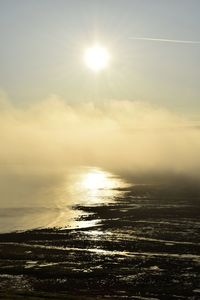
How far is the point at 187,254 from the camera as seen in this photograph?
59812 millimetres

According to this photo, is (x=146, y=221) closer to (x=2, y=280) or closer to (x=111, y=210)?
(x=111, y=210)

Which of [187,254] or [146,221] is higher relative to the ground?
[146,221]

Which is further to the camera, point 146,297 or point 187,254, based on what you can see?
point 187,254

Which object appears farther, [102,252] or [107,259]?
[102,252]

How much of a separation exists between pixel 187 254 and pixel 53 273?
17.9m

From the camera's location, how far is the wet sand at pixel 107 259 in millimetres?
44906

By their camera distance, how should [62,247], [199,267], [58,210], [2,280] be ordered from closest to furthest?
[2,280] → [199,267] → [62,247] → [58,210]

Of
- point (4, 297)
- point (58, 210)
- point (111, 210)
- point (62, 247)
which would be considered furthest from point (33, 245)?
point (58, 210)

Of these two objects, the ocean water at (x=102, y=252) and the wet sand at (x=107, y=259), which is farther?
the ocean water at (x=102, y=252)

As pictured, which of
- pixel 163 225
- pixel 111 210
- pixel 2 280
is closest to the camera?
pixel 2 280

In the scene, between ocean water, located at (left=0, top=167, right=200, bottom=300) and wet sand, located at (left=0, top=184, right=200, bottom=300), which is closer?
wet sand, located at (left=0, top=184, right=200, bottom=300)

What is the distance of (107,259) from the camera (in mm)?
56875

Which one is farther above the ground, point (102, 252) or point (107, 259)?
point (102, 252)

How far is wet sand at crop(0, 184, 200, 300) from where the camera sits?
44906 mm
